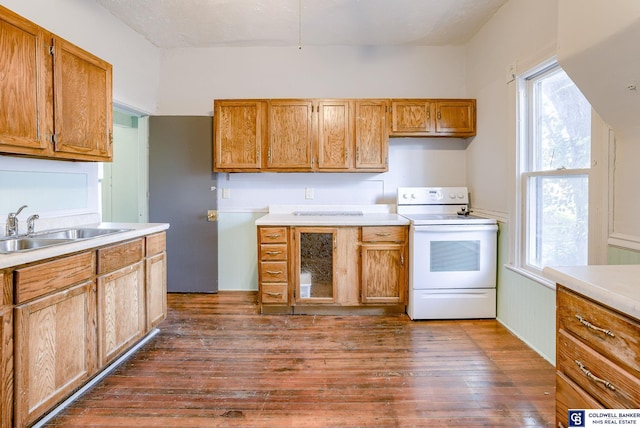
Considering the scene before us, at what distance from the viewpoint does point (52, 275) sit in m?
1.65

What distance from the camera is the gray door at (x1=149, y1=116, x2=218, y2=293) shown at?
364 cm

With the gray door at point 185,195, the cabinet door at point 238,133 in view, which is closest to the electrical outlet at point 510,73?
the cabinet door at point 238,133

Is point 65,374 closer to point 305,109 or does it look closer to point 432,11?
point 305,109

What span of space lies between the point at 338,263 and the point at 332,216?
0.49 m

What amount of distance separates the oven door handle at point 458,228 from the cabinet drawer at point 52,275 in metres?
2.38

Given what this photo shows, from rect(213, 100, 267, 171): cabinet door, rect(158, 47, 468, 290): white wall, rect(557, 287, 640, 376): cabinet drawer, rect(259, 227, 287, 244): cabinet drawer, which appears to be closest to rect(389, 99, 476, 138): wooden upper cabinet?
rect(158, 47, 468, 290): white wall

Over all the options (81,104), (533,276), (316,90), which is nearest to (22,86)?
(81,104)

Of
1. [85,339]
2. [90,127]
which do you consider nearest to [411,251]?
[85,339]

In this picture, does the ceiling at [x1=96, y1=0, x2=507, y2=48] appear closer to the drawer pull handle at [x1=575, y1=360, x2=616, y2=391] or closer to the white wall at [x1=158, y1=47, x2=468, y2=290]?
the white wall at [x1=158, y1=47, x2=468, y2=290]

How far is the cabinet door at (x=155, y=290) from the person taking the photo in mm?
2506

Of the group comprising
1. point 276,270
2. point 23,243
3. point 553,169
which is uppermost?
point 553,169

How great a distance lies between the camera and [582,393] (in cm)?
117

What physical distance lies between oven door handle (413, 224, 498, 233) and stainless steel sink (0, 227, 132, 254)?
2313 mm

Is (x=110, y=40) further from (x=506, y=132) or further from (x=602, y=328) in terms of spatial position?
(x=602, y=328)
